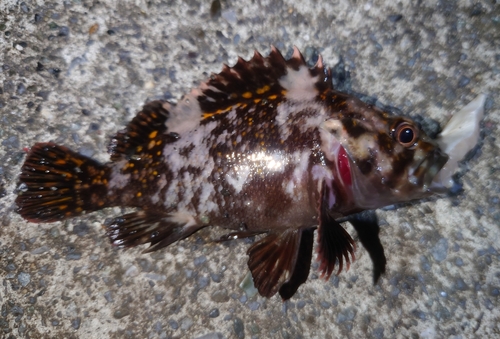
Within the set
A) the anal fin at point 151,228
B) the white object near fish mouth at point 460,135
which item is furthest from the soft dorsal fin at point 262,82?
the white object near fish mouth at point 460,135

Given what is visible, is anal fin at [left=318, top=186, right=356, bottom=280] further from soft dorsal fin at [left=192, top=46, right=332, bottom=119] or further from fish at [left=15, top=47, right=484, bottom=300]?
soft dorsal fin at [left=192, top=46, right=332, bottom=119]

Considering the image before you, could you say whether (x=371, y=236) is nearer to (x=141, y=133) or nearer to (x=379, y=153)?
(x=379, y=153)

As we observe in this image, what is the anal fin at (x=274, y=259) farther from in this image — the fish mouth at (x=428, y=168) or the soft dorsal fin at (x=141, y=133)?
the soft dorsal fin at (x=141, y=133)

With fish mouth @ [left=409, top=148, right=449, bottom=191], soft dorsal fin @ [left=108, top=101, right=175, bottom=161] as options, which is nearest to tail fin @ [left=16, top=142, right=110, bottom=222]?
soft dorsal fin @ [left=108, top=101, right=175, bottom=161]

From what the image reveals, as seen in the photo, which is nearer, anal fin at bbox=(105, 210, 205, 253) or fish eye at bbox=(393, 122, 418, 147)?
fish eye at bbox=(393, 122, 418, 147)

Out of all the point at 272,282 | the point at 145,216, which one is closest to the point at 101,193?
the point at 145,216

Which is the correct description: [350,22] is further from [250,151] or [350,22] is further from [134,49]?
[134,49]

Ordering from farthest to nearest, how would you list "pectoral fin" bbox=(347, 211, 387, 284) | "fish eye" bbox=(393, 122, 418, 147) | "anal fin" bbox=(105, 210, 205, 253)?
"pectoral fin" bbox=(347, 211, 387, 284) < "anal fin" bbox=(105, 210, 205, 253) < "fish eye" bbox=(393, 122, 418, 147)
